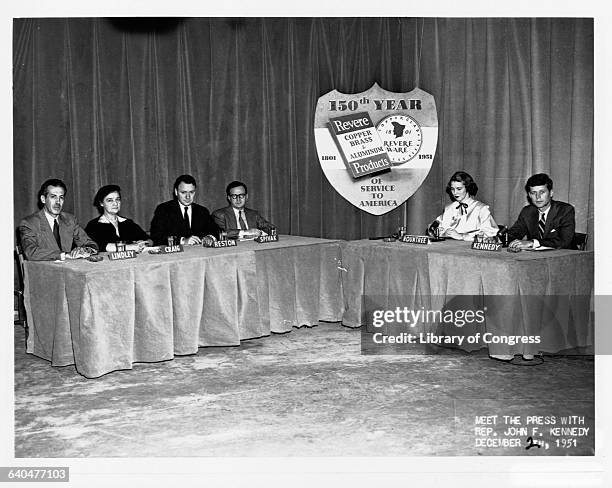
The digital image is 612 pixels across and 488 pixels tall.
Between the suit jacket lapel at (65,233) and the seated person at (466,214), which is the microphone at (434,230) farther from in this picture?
the suit jacket lapel at (65,233)

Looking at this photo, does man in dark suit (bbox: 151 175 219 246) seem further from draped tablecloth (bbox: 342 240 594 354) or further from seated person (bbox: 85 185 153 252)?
draped tablecloth (bbox: 342 240 594 354)

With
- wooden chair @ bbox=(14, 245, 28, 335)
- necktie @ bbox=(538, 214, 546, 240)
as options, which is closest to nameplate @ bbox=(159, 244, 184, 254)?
wooden chair @ bbox=(14, 245, 28, 335)

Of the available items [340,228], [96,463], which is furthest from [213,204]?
[96,463]

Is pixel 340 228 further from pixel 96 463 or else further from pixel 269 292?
pixel 96 463

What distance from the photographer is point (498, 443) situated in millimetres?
2967

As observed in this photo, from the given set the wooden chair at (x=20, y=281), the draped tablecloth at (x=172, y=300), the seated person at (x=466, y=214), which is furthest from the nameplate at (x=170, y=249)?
the seated person at (x=466, y=214)

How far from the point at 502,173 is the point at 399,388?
2.50 meters

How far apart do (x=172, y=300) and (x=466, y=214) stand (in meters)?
1.92

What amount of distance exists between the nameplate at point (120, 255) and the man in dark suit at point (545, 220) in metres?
1.99

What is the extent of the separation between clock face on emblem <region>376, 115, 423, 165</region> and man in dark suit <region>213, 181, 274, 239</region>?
1.19 m

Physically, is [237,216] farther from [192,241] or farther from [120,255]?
[120,255]

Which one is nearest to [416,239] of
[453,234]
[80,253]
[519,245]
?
[453,234]

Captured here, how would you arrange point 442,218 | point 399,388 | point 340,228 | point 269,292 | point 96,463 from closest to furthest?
point 96,463 < point 399,388 < point 269,292 < point 442,218 < point 340,228

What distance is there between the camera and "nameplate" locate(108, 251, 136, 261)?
3.88 metres
